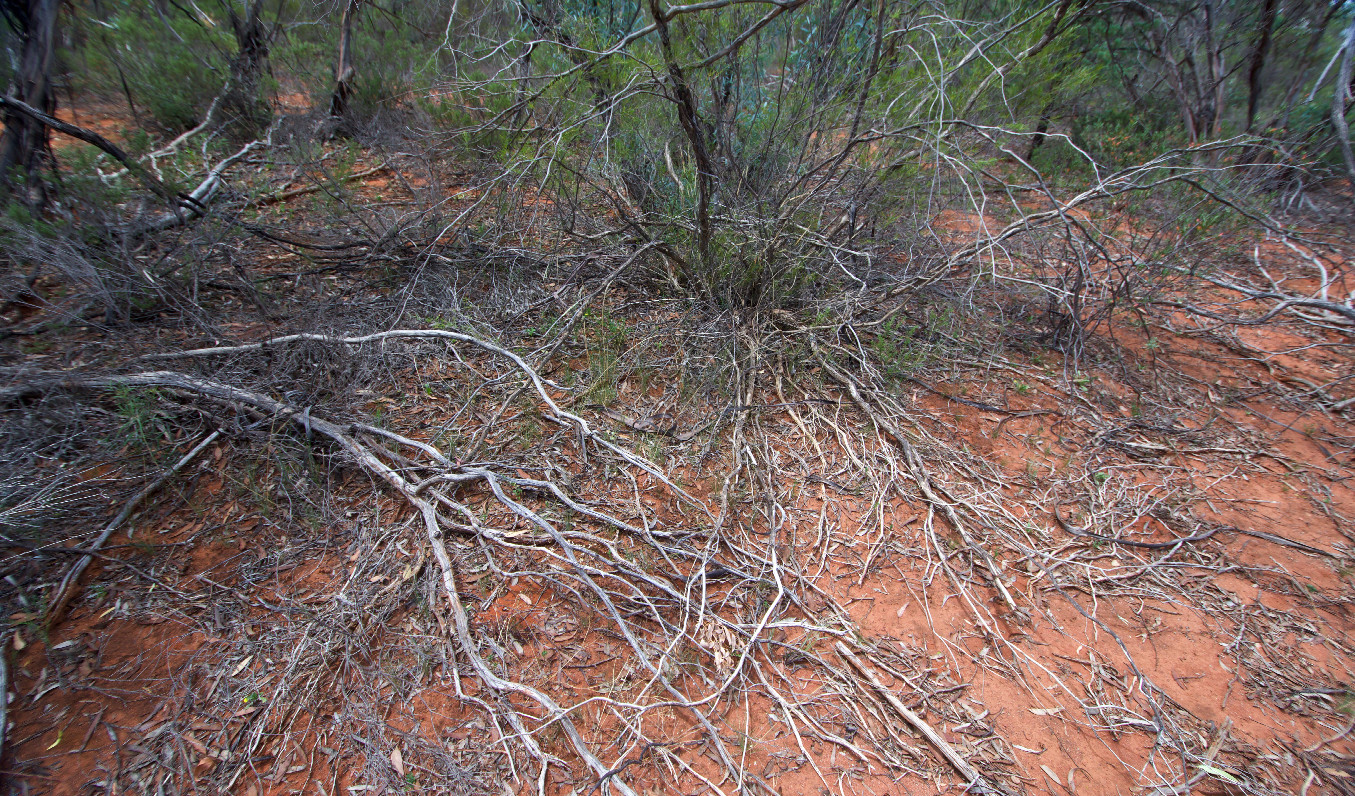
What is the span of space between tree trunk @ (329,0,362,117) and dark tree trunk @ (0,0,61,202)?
227 centimetres

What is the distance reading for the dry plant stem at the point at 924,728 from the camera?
5.32 ft

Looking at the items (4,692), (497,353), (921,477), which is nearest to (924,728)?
(921,477)

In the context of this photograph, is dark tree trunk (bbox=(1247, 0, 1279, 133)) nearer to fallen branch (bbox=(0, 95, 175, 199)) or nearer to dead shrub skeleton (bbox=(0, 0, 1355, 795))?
dead shrub skeleton (bbox=(0, 0, 1355, 795))

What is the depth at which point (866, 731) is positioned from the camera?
1747 millimetres

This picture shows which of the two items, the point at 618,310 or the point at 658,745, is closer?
the point at 658,745

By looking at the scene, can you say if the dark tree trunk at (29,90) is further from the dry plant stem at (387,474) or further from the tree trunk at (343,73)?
the tree trunk at (343,73)

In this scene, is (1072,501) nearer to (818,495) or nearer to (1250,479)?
(1250,479)

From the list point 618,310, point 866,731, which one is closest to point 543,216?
point 618,310

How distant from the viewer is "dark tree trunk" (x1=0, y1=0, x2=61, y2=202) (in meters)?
3.06

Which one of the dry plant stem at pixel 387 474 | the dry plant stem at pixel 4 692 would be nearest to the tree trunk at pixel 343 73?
the dry plant stem at pixel 387 474

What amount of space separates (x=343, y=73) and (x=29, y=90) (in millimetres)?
2629

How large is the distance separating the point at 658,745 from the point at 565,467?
3.88ft

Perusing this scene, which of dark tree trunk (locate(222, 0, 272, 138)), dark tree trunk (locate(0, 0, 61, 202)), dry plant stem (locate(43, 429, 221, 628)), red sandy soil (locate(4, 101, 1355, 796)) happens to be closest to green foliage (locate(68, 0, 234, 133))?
dark tree trunk (locate(222, 0, 272, 138))

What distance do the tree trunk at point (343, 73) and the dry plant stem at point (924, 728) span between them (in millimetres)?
6405
